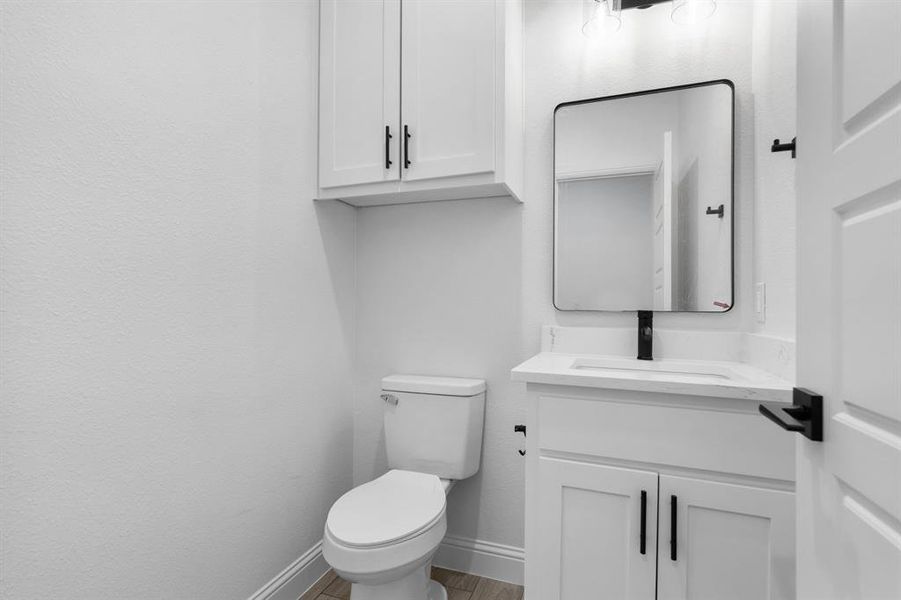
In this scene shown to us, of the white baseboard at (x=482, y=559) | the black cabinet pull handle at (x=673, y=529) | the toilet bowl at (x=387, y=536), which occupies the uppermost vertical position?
the black cabinet pull handle at (x=673, y=529)

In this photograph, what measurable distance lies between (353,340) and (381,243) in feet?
1.53

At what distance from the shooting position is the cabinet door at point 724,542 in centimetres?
110

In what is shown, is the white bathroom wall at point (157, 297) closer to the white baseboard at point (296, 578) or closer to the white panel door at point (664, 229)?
the white baseboard at point (296, 578)

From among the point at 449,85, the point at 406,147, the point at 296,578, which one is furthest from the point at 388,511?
the point at 449,85

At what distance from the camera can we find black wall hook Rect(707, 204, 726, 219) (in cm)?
159

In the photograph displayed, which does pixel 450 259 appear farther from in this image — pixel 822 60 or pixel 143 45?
pixel 822 60

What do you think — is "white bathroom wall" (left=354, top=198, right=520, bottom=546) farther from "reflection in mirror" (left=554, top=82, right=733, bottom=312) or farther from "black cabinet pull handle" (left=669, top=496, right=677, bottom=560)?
"black cabinet pull handle" (left=669, top=496, right=677, bottom=560)

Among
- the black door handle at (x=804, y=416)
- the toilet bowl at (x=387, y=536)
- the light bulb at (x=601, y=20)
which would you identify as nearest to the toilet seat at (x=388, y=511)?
the toilet bowl at (x=387, y=536)

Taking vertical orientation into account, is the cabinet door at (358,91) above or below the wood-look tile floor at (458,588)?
above

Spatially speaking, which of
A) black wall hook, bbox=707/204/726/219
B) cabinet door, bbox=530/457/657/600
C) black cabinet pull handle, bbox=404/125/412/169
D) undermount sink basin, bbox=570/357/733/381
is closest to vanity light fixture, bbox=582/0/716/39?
black wall hook, bbox=707/204/726/219

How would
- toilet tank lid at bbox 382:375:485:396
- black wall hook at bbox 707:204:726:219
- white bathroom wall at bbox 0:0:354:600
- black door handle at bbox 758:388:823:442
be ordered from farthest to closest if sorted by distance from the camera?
toilet tank lid at bbox 382:375:485:396
black wall hook at bbox 707:204:726:219
white bathroom wall at bbox 0:0:354:600
black door handle at bbox 758:388:823:442

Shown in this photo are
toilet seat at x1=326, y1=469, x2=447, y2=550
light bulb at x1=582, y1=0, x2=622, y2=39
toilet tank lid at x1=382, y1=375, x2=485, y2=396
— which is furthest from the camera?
toilet tank lid at x1=382, y1=375, x2=485, y2=396

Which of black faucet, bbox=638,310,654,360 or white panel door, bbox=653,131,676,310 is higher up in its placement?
white panel door, bbox=653,131,676,310

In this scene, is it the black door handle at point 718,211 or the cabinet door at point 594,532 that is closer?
the cabinet door at point 594,532
